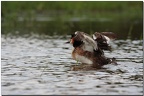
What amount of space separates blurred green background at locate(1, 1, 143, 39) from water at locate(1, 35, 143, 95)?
193 inches

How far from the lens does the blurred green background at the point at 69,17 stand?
2070 cm

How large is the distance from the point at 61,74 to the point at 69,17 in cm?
1830

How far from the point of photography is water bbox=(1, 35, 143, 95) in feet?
26.7

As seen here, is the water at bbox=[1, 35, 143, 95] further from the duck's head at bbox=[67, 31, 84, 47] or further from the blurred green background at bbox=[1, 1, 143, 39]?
the blurred green background at bbox=[1, 1, 143, 39]

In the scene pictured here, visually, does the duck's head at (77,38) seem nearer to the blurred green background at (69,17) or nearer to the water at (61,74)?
the water at (61,74)

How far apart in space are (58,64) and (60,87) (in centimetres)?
268

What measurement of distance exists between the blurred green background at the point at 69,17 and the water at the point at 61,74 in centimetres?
490

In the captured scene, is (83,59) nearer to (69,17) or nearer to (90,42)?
(90,42)

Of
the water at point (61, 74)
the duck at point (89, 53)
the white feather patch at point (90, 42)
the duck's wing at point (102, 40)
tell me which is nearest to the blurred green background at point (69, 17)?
the water at point (61, 74)

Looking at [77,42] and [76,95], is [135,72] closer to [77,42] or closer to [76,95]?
[77,42]

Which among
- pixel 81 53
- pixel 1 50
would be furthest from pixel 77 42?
pixel 1 50

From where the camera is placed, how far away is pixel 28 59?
1176 cm

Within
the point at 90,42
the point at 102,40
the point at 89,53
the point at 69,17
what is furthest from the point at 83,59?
the point at 69,17

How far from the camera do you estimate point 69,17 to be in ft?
91.2
